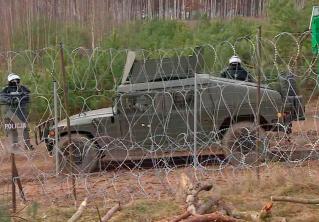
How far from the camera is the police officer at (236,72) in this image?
11038 millimetres

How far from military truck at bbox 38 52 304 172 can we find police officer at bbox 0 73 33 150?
99 centimetres

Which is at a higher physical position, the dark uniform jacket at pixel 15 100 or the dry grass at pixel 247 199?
the dark uniform jacket at pixel 15 100

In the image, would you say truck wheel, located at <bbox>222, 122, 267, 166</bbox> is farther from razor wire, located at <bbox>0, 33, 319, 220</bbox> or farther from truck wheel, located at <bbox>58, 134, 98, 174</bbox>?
truck wheel, located at <bbox>58, 134, 98, 174</bbox>

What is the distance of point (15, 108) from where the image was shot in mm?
11016

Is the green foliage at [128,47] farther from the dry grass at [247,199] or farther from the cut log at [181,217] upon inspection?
the cut log at [181,217]

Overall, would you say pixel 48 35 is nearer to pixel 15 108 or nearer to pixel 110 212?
pixel 15 108

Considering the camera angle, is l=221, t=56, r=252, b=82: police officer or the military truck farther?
l=221, t=56, r=252, b=82: police officer

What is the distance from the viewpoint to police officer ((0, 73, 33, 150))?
10828 mm

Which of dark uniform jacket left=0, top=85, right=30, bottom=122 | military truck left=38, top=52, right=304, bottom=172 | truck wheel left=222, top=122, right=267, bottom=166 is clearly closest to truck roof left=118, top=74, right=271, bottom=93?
military truck left=38, top=52, right=304, bottom=172

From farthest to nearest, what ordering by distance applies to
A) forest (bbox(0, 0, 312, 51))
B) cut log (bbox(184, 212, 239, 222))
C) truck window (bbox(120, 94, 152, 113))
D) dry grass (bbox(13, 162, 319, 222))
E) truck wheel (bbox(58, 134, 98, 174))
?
forest (bbox(0, 0, 312, 51))
truck window (bbox(120, 94, 152, 113))
truck wheel (bbox(58, 134, 98, 174))
dry grass (bbox(13, 162, 319, 222))
cut log (bbox(184, 212, 239, 222))

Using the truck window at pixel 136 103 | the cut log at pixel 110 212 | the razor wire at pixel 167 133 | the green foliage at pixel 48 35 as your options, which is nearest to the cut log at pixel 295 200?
the razor wire at pixel 167 133

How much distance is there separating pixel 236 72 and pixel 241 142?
6.21ft

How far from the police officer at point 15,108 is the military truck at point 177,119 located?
3.23 ft

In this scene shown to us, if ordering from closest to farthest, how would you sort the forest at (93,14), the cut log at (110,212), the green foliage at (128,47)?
the cut log at (110,212), the green foliage at (128,47), the forest at (93,14)
